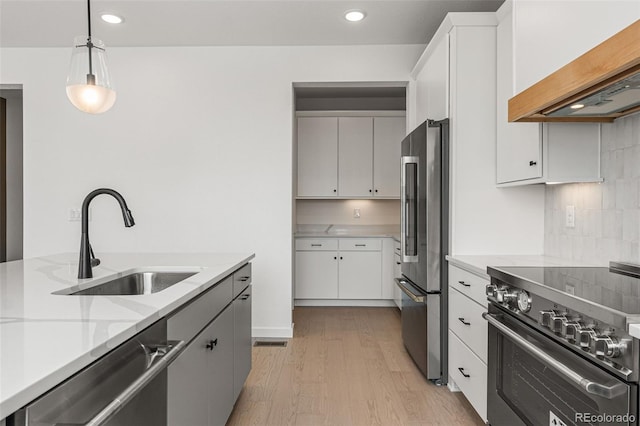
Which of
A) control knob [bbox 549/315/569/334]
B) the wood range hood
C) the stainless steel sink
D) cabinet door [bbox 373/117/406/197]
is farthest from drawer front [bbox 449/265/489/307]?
cabinet door [bbox 373/117/406/197]

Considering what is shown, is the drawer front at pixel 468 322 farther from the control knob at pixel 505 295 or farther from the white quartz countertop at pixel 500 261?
the control knob at pixel 505 295

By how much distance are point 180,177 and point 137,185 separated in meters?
0.39

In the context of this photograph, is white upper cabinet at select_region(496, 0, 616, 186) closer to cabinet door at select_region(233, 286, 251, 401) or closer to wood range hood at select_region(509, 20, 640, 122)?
wood range hood at select_region(509, 20, 640, 122)

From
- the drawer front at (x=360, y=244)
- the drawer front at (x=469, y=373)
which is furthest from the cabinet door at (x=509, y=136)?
the drawer front at (x=360, y=244)

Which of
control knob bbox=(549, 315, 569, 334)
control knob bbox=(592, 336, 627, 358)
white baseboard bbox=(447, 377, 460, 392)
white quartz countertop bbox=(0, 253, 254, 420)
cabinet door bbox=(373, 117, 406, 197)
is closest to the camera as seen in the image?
white quartz countertop bbox=(0, 253, 254, 420)

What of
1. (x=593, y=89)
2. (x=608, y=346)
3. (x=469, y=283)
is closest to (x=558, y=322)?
(x=608, y=346)

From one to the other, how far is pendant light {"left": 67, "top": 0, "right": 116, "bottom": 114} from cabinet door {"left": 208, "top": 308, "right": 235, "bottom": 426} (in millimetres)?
1255

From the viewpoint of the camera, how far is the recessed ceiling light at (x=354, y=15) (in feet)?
10.6

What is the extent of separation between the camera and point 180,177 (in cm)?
397

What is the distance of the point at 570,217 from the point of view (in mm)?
2484

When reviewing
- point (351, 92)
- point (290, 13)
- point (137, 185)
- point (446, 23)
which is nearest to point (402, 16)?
point (446, 23)

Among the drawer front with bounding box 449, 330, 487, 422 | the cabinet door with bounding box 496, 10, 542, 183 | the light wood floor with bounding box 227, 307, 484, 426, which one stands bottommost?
the light wood floor with bounding box 227, 307, 484, 426

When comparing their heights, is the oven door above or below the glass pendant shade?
below

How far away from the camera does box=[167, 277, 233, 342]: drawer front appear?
1419mm
